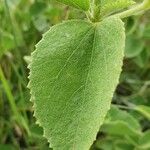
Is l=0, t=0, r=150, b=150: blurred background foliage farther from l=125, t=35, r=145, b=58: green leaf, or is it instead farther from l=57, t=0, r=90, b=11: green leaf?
l=57, t=0, r=90, b=11: green leaf

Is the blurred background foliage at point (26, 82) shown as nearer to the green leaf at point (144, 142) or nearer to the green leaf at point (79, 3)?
the green leaf at point (144, 142)

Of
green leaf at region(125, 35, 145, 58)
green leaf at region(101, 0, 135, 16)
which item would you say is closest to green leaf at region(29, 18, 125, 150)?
green leaf at region(101, 0, 135, 16)


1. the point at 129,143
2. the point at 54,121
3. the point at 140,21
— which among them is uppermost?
the point at 54,121

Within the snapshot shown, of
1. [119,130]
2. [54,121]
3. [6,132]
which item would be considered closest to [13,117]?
[6,132]

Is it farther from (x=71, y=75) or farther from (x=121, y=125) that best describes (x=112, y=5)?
(x=121, y=125)

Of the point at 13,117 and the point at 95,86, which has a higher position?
the point at 95,86

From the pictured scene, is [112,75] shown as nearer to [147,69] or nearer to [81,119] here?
[81,119]
